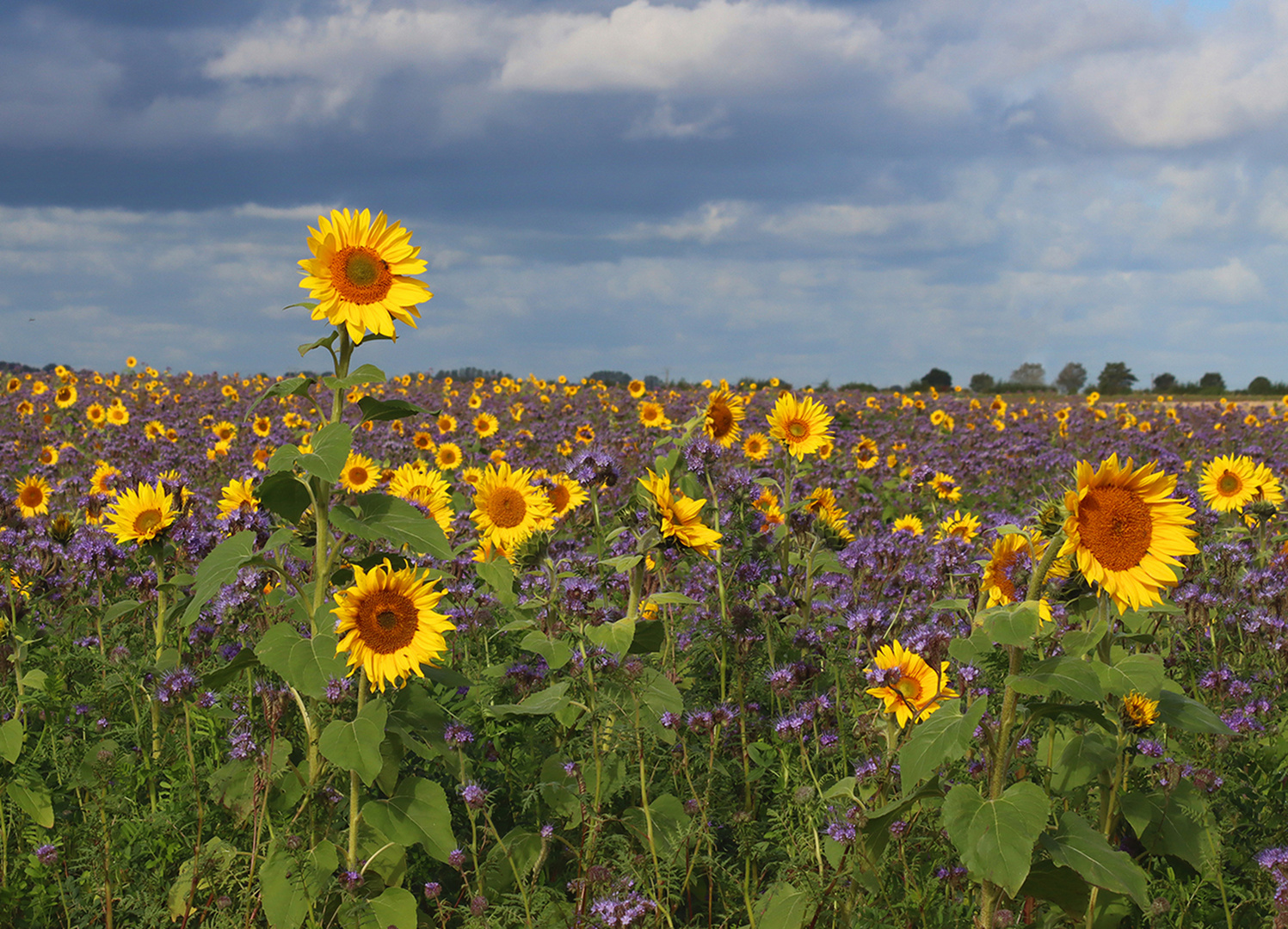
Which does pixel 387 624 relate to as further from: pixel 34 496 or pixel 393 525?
pixel 34 496

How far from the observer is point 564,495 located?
17.0 ft

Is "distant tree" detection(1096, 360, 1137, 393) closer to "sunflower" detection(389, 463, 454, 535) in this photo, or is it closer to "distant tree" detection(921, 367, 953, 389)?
"distant tree" detection(921, 367, 953, 389)

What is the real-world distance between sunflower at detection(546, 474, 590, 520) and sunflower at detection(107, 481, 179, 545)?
203cm

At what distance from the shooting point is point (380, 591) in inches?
114

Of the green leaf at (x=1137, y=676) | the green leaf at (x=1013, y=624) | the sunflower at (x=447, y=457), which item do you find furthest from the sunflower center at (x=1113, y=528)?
the sunflower at (x=447, y=457)

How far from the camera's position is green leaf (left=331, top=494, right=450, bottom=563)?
8.67ft

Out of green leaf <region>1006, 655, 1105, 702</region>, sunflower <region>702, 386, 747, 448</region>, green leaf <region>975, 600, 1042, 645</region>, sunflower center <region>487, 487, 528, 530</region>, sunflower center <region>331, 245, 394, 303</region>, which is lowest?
green leaf <region>1006, 655, 1105, 702</region>

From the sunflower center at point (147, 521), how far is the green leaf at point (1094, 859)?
4.17 m

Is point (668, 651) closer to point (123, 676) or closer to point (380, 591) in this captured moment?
point (380, 591)

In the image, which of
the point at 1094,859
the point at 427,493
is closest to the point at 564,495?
the point at 427,493

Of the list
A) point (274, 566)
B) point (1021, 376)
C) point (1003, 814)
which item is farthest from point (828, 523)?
point (1021, 376)

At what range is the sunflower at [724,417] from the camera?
530cm

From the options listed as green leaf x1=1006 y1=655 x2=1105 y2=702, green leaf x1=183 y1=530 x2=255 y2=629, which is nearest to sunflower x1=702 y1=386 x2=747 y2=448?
green leaf x1=183 y1=530 x2=255 y2=629

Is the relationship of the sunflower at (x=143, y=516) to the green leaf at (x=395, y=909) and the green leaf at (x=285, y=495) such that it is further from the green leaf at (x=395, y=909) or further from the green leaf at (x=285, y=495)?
the green leaf at (x=395, y=909)
